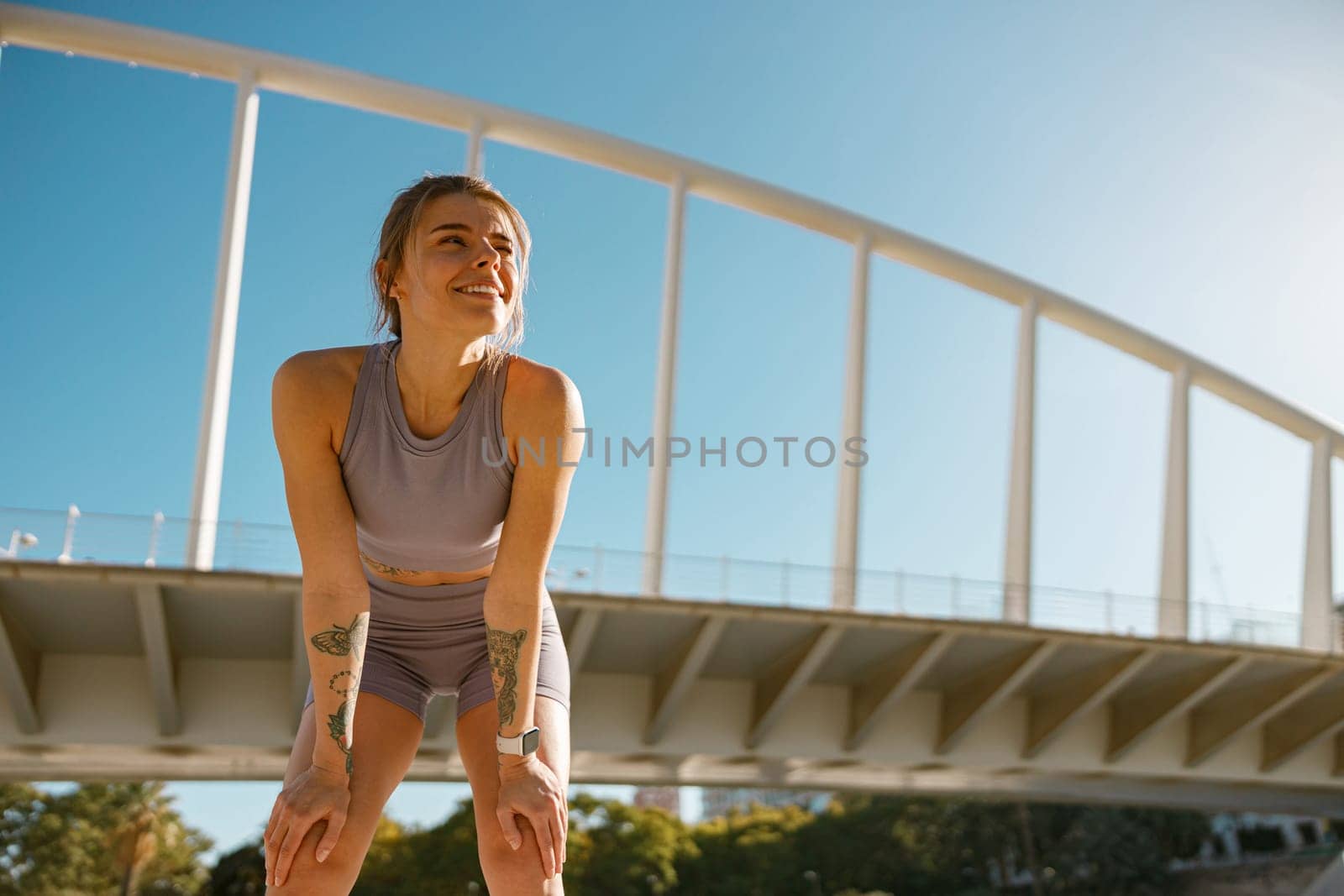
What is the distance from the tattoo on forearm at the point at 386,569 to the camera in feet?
8.55

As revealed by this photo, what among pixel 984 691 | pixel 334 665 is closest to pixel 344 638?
pixel 334 665

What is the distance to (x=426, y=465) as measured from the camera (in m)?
2.41

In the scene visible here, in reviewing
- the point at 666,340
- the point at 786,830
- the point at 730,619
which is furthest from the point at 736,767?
the point at 786,830

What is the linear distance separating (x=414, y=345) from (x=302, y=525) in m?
0.46

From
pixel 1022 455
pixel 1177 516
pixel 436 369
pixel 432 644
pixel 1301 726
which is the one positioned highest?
pixel 1022 455

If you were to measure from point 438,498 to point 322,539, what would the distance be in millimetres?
262

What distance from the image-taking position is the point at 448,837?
132 ft

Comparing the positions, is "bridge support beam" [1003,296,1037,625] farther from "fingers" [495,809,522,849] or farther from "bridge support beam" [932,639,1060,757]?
"fingers" [495,809,522,849]

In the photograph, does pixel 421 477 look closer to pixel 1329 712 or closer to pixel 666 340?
pixel 666 340

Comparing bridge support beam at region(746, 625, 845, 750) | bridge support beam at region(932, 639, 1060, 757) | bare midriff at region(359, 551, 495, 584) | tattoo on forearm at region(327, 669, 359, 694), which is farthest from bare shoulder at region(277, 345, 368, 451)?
bridge support beam at region(932, 639, 1060, 757)

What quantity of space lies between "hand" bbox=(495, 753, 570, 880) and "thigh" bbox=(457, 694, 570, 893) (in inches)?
1.1

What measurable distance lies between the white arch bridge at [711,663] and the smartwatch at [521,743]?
1146 cm

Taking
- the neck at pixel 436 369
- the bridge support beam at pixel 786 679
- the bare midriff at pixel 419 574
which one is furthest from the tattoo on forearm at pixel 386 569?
the bridge support beam at pixel 786 679

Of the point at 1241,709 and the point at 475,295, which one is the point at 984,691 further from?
the point at 475,295
